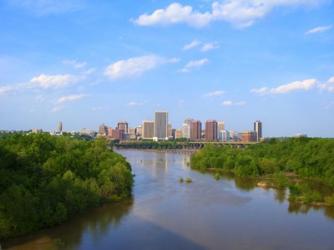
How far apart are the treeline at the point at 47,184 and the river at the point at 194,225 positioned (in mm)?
581

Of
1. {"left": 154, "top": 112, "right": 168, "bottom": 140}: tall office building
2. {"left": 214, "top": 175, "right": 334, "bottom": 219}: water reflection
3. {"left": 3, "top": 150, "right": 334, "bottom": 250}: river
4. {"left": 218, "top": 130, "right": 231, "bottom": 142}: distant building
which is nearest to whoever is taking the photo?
{"left": 3, "top": 150, "right": 334, "bottom": 250}: river

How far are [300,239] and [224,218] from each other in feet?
14.3

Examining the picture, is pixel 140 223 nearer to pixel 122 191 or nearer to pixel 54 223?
pixel 54 223

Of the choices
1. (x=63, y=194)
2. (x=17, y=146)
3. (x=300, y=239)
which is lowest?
(x=300, y=239)

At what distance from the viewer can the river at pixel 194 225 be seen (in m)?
16.3

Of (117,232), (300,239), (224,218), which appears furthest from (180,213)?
(300,239)

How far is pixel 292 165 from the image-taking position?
40312mm

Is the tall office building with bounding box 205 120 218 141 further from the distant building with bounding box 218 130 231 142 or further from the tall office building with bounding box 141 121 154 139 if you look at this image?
the tall office building with bounding box 141 121 154 139

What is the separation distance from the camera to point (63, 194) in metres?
19.2

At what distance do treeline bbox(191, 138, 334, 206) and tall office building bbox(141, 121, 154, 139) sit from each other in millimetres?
100053

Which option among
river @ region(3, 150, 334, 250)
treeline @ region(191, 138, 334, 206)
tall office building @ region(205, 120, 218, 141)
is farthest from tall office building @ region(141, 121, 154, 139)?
river @ region(3, 150, 334, 250)

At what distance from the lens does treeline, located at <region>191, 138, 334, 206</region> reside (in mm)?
28109

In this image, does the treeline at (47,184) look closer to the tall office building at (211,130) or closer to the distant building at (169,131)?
the tall office building at (211,130)

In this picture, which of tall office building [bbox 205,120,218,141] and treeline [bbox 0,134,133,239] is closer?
treeline [bbox 0,134,133,239]
